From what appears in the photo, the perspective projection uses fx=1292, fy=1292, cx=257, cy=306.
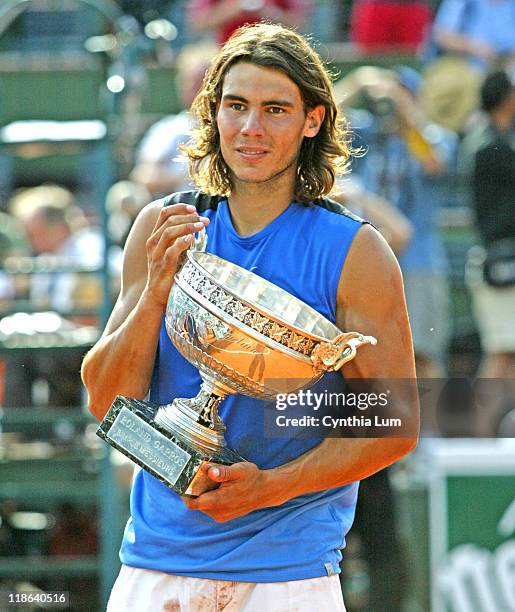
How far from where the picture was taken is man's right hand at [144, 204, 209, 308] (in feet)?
7.31

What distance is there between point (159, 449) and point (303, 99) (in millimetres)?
709

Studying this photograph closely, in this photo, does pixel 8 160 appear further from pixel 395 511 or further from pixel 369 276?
pixel 369 276

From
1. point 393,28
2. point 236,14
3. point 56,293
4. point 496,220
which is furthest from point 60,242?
point 393,28

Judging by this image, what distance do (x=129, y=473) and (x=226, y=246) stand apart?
2830 millimetres

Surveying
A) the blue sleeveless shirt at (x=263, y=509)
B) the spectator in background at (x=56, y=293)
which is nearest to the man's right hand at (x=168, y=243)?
the blue sleeveless shirt at (x=263, y=509)

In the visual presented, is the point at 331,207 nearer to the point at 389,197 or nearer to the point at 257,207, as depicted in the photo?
the point at 257,207

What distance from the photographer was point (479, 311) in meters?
5.36

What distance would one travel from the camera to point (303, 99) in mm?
2404

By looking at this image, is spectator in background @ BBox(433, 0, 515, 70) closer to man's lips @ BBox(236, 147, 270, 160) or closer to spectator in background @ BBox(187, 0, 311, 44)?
spectator in background @ BBox(187, 0, 311, 44)

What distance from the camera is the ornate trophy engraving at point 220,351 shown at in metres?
2.17

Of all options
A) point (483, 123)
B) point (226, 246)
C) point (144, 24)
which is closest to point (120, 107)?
point (144, 24)

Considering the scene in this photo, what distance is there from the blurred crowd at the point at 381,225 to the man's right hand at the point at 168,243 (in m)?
2.17

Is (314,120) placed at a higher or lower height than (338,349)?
higher

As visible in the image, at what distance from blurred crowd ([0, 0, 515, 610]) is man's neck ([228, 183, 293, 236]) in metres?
2.01
